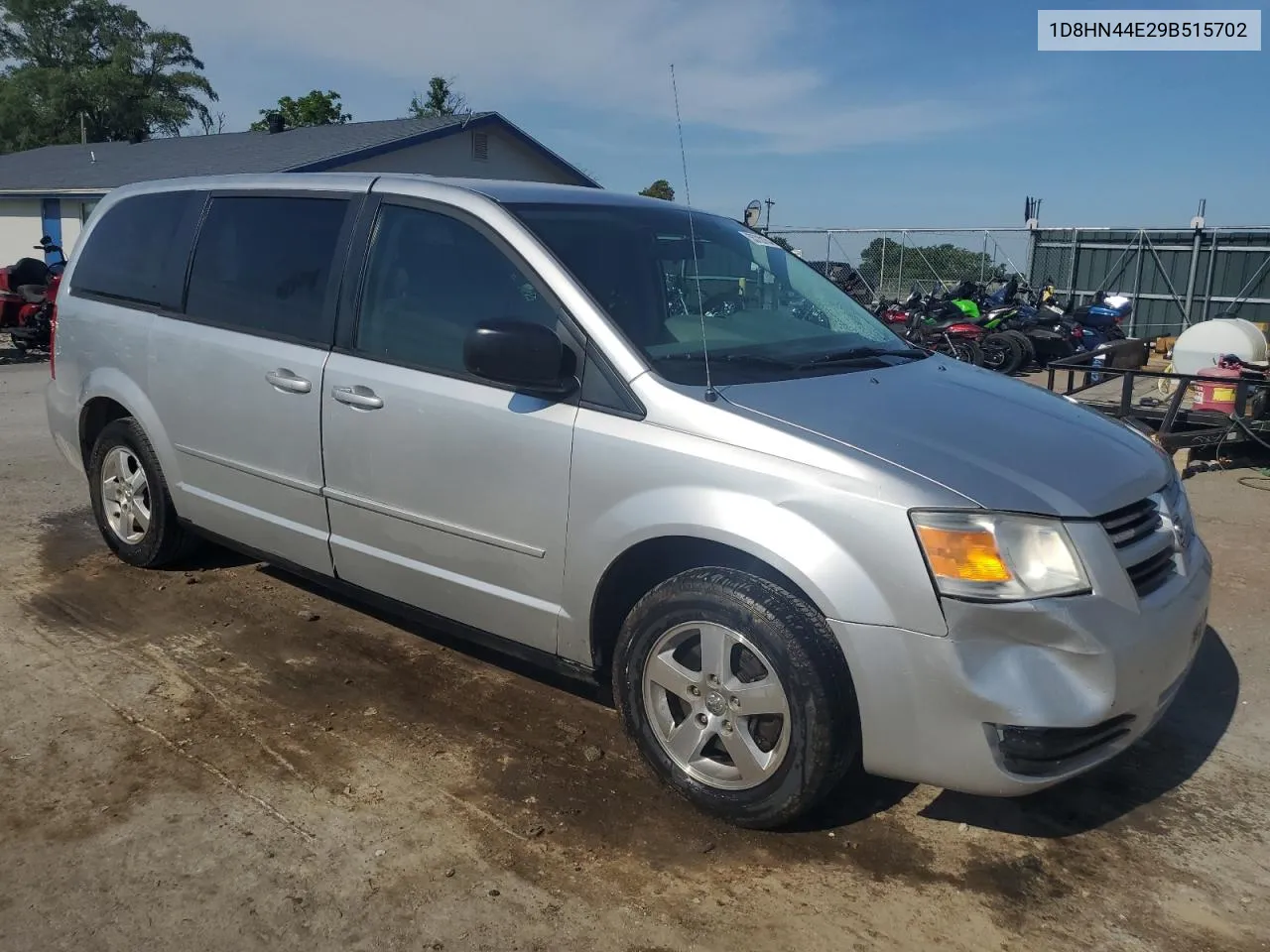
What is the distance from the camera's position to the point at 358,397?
3818 mm

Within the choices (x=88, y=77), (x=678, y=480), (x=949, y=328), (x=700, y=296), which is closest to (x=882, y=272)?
(x=949, y=328)

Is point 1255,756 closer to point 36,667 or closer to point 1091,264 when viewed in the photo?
point 36,667

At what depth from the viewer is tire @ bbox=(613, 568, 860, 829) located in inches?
111

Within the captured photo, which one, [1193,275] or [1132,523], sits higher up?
[1193,275]

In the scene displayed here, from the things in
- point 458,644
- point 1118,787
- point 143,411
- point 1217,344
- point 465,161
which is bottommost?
point 1118,787

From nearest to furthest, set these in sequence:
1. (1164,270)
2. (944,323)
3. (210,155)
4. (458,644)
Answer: (458,644)
(944,323)
(1164,270)
(210,155)

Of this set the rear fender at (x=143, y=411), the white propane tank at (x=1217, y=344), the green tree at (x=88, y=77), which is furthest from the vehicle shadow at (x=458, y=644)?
the green tree at (x=88, y=77)

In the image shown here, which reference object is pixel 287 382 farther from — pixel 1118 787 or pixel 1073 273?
pixel 1073 273

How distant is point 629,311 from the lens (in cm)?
343

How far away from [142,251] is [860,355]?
3.45m

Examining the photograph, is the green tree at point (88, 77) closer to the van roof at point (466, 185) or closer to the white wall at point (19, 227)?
the white wall at point (19, 227)

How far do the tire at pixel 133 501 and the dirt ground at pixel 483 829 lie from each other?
74cm

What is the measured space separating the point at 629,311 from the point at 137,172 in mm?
27028

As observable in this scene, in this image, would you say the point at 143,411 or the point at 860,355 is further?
the point at 143,411
